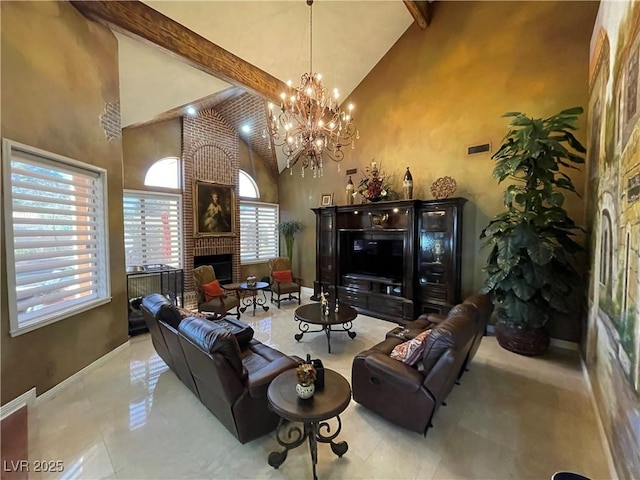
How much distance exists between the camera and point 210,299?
15.9ft

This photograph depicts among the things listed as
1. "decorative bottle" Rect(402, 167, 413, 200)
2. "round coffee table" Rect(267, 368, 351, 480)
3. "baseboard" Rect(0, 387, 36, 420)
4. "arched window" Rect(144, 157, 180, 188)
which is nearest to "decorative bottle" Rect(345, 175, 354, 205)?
"decorative bottle" Rect(402, 167, 413, 200)

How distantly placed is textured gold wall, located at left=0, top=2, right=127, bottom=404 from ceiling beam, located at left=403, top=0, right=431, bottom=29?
447 cm

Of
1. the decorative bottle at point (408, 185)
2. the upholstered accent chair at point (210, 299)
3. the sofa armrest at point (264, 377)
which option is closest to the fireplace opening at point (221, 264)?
the upholstered accent chair at point (210, 299)

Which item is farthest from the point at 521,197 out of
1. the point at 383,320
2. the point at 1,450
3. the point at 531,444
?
the point at 1,450

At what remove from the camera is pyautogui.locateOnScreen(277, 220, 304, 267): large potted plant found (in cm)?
724

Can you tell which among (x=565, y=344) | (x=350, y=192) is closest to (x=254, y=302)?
(x=350, y=192)

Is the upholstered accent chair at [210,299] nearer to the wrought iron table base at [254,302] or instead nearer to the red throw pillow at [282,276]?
the wrought iron table base at [254,302]

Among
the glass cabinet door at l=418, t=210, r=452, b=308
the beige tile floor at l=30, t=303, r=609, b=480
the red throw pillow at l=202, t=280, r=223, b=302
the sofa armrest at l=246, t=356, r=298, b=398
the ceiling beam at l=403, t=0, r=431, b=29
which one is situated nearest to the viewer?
the beige tile floor at l=30, t=303, r=609, b=480

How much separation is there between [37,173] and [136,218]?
279cm

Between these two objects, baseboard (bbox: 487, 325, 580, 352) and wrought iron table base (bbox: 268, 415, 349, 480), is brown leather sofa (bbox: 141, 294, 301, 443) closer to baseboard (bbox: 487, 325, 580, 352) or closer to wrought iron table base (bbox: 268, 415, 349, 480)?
wrought iron table base (bbox: 268, 415, 349, 480)

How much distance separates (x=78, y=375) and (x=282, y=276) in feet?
12.5

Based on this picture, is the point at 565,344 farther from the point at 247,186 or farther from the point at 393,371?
the point at 247,186

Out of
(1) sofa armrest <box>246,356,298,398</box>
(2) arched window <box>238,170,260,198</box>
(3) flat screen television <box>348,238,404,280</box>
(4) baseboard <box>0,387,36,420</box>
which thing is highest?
(2) arched window <box>238,170,260,198</box>

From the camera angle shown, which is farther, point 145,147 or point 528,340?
point 145,147
